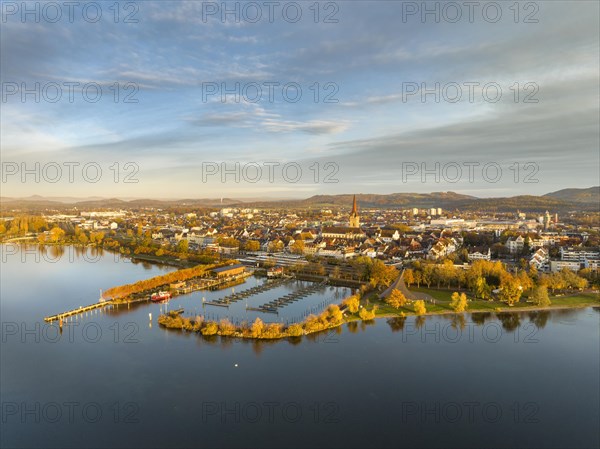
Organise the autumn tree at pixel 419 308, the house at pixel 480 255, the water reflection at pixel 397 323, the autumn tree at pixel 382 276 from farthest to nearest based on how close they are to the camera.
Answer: the house at pixel 480 255
the autumn tree at pixel 382 276
the autumn tree at pixel 419 308
the water reflection at pixel 397 323

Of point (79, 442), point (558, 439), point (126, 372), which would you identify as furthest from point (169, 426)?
point (558, 439)

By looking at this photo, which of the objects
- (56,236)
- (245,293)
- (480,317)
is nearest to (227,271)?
(245,293)

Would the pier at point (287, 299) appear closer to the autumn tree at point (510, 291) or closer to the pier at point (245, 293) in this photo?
the pier at point (245, 293)

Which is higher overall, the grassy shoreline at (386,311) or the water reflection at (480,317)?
the grassy shoreline at (386,311)

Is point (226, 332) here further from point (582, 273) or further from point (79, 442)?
point (582, 273)

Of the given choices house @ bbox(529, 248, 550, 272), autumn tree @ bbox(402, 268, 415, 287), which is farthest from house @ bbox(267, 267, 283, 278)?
house @ bbox(529, 248, 550, 272)

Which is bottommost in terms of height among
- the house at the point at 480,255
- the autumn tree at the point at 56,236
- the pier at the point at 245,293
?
the pier at the point at 245,293

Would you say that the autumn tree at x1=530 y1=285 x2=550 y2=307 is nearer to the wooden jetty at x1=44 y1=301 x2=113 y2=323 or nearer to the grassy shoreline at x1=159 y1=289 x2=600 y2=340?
the grassy shoreline at x1=159 y1=289 x2=600 y2=340

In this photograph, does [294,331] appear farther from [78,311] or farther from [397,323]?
[78,311]

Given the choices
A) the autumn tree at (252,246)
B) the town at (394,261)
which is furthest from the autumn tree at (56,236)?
the autumn tree at (252,246)
